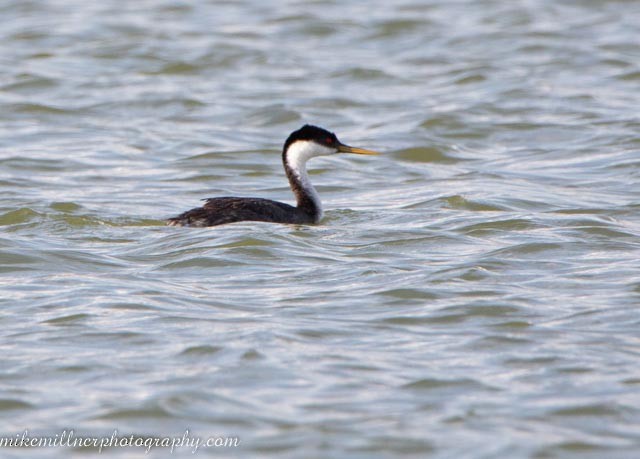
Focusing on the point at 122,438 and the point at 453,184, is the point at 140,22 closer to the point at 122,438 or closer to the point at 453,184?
the point at 453,184

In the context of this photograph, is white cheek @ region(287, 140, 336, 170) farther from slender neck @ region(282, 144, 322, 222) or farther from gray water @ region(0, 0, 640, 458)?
gray water @ region(0, 0, 640, 458)

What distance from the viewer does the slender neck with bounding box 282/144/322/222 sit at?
39.0ft

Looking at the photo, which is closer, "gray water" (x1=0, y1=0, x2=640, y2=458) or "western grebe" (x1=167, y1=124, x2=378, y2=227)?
"gray water" (x1=0, y1=0, x2=640, y2=458)

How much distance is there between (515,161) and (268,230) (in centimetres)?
467

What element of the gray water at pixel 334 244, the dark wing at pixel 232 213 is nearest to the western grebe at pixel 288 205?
the dark wing at pixel 232 213

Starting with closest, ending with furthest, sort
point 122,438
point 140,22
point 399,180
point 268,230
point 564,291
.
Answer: point 122,438
point 564,291
point 268,230
point 399,180
point 140,22

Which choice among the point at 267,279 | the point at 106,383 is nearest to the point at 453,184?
the point at 267,279

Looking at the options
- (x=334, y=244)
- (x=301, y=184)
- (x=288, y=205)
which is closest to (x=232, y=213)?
(x=288, y=205)

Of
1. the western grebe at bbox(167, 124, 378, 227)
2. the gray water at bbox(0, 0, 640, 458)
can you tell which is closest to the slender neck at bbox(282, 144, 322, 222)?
the western grebe at bbox(167, 124, 378, 227)

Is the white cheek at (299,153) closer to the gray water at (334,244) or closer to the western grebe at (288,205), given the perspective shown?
the western grebe at (288,205)

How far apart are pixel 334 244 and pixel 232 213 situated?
900 mm

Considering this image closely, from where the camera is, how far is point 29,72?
20.2 metres

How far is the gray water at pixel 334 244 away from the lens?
6.90 m

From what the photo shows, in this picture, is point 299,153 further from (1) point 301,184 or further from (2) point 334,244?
(2) point 334,244
